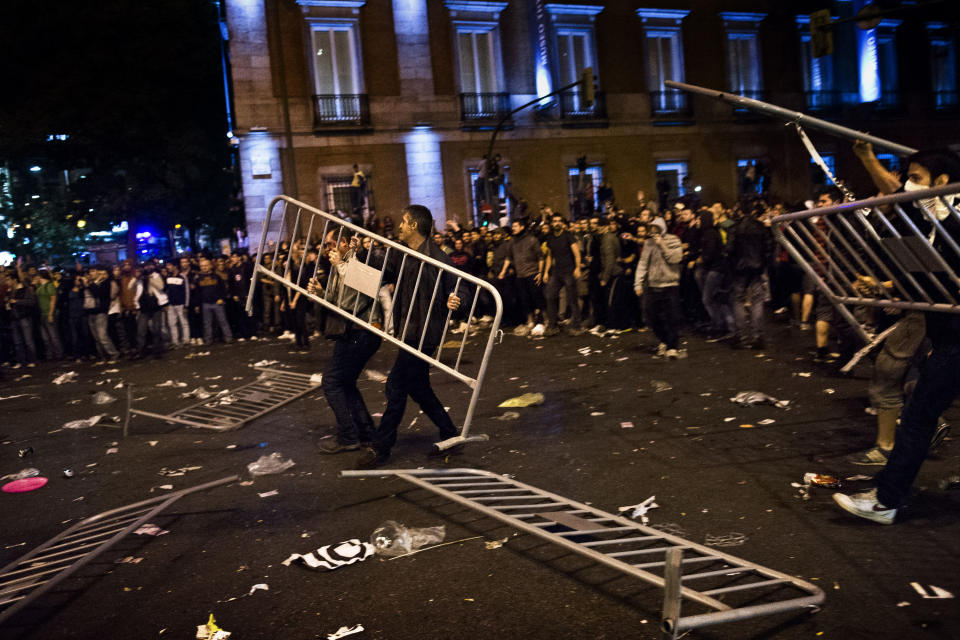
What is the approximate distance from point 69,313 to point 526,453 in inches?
475

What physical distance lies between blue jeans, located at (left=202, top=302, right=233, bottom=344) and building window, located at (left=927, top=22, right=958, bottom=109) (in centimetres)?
2850

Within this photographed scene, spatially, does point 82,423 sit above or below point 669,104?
below

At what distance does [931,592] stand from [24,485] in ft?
20.3

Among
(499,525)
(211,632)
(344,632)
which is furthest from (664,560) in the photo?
(211,632)

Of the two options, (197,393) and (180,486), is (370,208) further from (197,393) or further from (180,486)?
(180,486)

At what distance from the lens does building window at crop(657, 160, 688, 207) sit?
1030 inches

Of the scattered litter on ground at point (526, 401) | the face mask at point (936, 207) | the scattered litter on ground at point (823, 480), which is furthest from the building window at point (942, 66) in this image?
the face mask at point (936, 207)

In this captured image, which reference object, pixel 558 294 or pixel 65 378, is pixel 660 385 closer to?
pixel 558 294

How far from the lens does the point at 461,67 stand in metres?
23.5

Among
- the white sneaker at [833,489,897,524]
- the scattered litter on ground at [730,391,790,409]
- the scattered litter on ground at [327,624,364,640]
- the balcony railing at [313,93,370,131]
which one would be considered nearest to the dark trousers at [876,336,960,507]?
the white sneaker at [833,489,897,524]

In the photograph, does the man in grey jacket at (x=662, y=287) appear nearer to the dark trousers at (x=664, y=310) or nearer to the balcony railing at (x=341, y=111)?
the dark trousers at (x=664, y=310)

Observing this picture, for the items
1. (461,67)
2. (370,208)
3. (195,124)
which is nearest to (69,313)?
(370,208)

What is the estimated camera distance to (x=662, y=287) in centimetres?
972

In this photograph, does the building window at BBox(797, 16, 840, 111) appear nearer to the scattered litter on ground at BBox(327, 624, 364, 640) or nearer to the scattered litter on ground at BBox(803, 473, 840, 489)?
the scattered litter on ground at BBox(803, 473, 840, 489)
